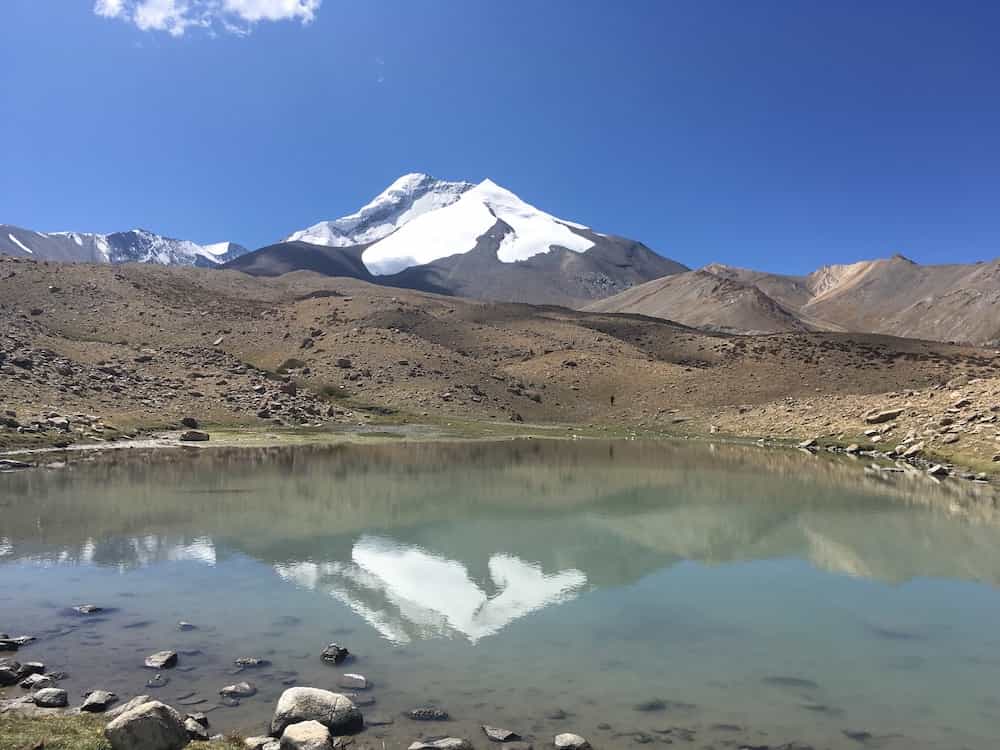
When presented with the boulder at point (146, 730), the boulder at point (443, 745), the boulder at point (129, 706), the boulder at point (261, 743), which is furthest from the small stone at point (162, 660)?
the boulder at point (443, 745)

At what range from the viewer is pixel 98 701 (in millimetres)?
12156

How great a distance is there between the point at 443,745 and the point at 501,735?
1064 mm

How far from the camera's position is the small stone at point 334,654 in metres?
14.9

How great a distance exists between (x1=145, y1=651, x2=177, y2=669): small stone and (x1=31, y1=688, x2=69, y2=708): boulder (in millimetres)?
2001

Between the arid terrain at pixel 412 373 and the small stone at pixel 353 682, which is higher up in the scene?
the arid terrain at pixel 412 373

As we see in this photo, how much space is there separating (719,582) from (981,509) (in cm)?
2016

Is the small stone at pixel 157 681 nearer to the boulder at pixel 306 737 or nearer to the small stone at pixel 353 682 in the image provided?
the small stone at pixel 353 682

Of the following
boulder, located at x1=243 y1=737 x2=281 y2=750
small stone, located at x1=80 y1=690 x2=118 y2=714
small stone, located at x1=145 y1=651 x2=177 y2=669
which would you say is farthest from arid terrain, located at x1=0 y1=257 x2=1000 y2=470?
boulder, located at x1=243 y1=737 x2=281 y2=750

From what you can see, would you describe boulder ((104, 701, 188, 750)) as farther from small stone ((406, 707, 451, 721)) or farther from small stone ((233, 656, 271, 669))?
small stone ((233, 656, 271, 669))

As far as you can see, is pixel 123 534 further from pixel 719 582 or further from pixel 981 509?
pixel 981 509

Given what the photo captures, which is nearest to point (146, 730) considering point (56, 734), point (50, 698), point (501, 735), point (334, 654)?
point (56, 734)

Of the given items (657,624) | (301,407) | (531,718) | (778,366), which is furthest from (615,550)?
(778,366)

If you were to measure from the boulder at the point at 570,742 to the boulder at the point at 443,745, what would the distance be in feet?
4.49

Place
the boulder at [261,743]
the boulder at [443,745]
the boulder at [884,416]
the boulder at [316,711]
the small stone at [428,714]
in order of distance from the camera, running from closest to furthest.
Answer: the boulder at [261,743]
the boulder at [443,745]
the boulder at [316,711]
the small stone at [428,714]
the boulder at [884,416]
